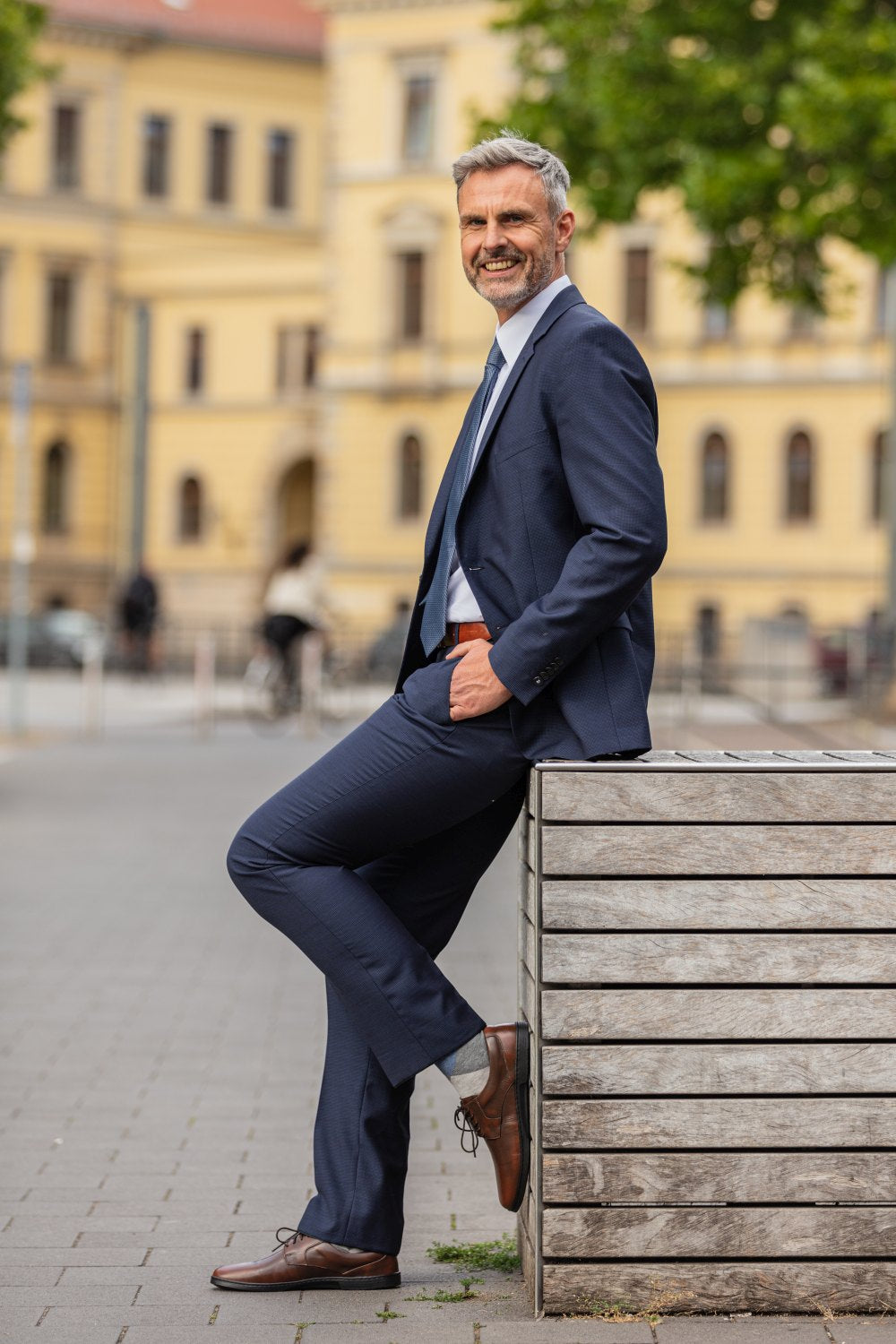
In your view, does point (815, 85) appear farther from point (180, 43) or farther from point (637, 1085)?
point (180, 43)

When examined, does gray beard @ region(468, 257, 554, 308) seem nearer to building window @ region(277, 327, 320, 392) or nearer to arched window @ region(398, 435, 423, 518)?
arched window @ region(398, 435, 423, 518)

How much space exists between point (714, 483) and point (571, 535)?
1775 inches

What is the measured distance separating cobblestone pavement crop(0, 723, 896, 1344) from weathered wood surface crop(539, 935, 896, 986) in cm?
59

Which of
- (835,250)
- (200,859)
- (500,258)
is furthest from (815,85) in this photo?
(835,250)

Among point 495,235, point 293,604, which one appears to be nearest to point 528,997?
point 495,235

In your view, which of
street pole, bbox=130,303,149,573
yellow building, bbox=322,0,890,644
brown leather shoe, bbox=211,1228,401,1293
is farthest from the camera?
street pole, bbox=130,303,149,573

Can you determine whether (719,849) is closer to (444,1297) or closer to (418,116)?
(444,1297)

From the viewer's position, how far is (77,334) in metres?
60.3

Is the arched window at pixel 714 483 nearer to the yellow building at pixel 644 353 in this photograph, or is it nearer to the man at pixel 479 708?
the yellow building at pixel 644 353

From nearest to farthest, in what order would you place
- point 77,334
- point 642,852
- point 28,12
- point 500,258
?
point 642,852, point 500,258, point 28,12, point 77,334

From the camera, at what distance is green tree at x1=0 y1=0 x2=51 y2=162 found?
701 inches

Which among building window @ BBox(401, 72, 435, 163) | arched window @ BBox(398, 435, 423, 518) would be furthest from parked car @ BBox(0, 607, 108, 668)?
building window @ BBox(401, 72, 435, 163)

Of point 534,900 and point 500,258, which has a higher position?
point 500,258

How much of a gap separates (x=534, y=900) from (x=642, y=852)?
21 centimetres
